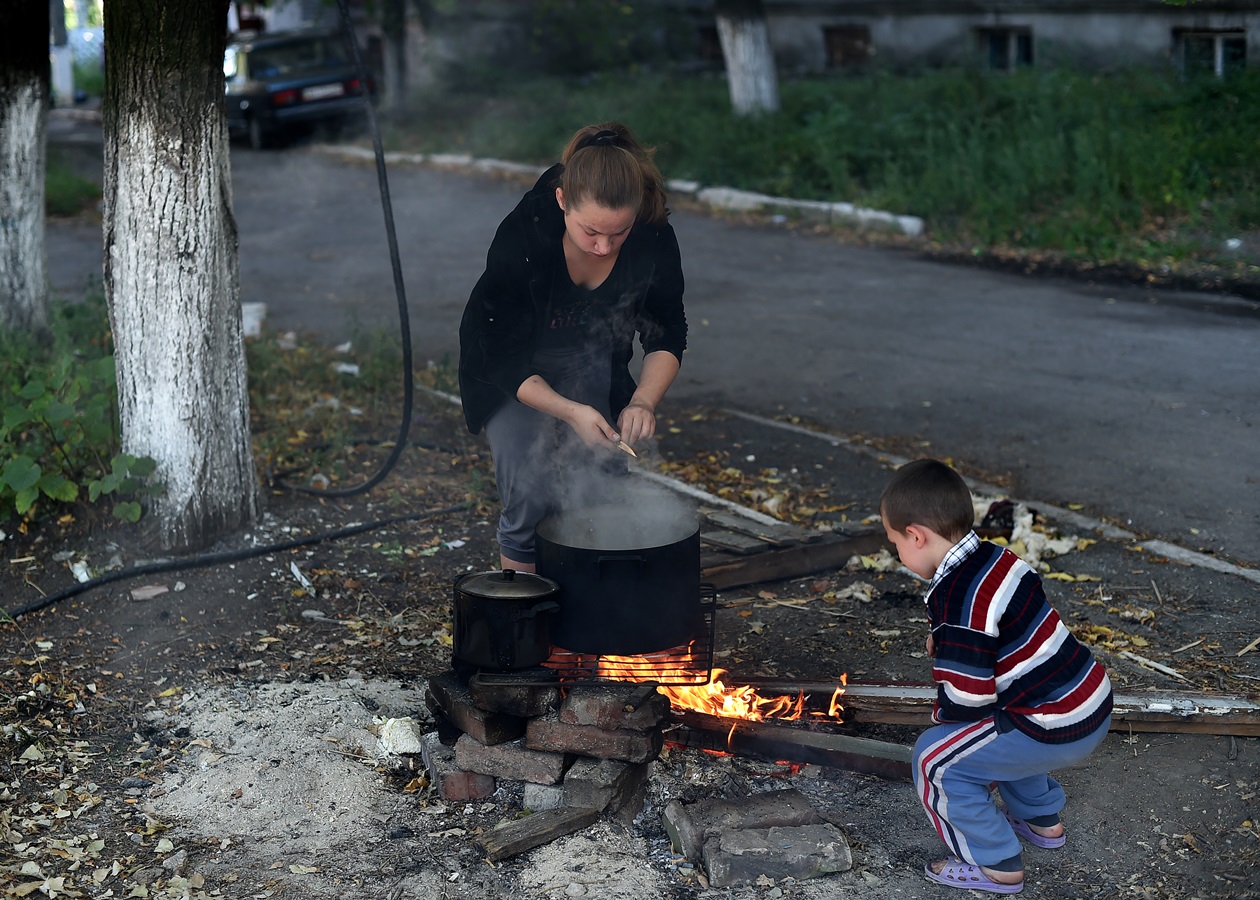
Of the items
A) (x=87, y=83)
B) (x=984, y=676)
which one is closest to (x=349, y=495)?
(x=984, y=676)

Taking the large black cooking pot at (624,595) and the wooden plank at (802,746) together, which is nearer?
the large black cooking pot at (624,595)

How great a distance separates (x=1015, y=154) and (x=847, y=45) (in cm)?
915

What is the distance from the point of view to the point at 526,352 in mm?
4148

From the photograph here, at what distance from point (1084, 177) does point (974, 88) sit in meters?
3.12

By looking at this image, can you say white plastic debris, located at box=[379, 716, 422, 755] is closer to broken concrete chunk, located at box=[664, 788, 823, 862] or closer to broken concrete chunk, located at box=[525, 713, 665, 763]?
broken concrete chunk, located at box=[525, 713, 665, 763]

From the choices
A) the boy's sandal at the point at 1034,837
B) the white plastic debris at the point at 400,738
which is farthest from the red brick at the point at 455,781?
the boy's sandal at the point at 1034,837

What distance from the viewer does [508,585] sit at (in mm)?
3916

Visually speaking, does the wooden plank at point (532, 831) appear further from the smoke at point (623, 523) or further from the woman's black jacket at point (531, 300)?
the woman's black jacket at point (531, 300)

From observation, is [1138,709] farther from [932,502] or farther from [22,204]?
[22,204]

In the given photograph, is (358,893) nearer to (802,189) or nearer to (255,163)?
(802,189)

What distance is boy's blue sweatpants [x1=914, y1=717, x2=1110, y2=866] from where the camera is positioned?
330cm

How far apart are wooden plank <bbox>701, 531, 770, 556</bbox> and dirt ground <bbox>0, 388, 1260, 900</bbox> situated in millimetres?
174

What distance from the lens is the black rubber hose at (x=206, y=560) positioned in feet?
17.3

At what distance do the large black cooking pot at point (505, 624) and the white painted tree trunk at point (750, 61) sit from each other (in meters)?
13.1
